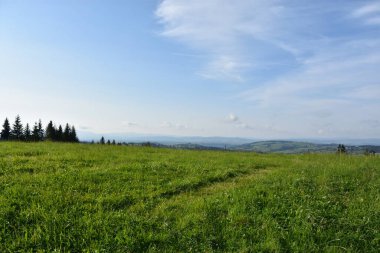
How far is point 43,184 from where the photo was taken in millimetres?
10898

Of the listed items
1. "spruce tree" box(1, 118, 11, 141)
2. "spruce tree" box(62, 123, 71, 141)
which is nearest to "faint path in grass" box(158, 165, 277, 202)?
"spruce tree" box(62, 123, 71, 141)

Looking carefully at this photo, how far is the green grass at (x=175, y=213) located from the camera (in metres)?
7.38

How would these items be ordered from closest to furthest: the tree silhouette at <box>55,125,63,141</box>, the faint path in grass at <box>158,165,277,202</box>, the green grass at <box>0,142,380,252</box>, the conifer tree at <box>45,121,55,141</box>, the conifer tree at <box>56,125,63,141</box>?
the green grass at <box>0,142,380,252</box>
the faint path in grass at <box>158,165,277,202</box>
the conifer tree at <box>45,121,55,141</box>
the tree silhouette at <box>55,125,63,141</box>
the conifer tree at <box>56,125,63,141</box>

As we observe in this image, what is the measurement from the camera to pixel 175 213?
29.9 feet

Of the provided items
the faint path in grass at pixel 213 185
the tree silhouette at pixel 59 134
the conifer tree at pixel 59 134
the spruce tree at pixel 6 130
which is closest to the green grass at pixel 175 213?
the faint path in grass at pixel 213 185

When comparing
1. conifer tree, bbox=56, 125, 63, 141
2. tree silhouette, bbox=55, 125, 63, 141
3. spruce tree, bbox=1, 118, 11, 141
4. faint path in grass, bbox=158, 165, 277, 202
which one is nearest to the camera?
faint path in grass, bbox=158, 165, 277, 202

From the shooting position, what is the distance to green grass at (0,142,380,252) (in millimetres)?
7375

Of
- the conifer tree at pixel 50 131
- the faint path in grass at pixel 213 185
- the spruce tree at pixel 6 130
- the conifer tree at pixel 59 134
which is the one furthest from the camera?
the spruce tree at pixel 6 130

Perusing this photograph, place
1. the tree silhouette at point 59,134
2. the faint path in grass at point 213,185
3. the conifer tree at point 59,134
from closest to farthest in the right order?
the faint path in grass at point 213,185 → the tree silhouette at point 59,134 → the conifer tree at point 59,134

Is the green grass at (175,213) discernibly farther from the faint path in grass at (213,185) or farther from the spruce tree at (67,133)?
the spruce tree at (67,133)

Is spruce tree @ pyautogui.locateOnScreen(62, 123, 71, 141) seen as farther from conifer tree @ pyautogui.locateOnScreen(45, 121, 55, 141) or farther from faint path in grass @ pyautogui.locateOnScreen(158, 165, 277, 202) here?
faint path in grass @ pyautogui.locateOnScreen(158, 165, 277, 202)

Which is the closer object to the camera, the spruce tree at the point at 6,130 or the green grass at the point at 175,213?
the green grass at the point at 175,213

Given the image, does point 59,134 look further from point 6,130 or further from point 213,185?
point 213,185

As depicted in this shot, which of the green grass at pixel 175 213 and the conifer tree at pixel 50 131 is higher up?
the conifer tree at pixel 50 131
